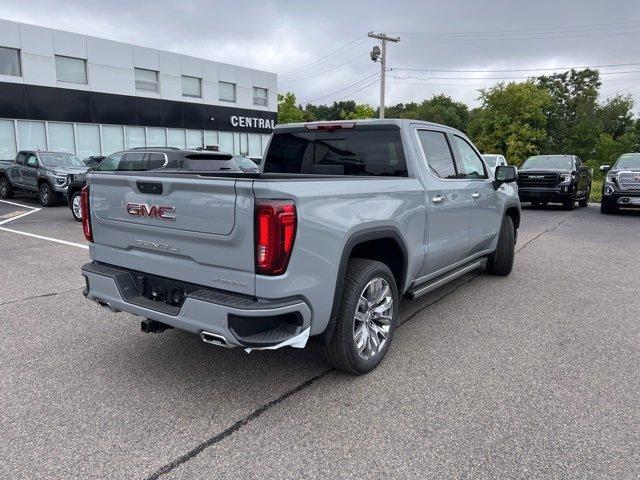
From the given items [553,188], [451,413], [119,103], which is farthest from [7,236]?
[119,103]

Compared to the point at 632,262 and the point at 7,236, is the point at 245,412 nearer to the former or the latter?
the point at 632,262

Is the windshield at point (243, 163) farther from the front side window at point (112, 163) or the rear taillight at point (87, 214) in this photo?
the rear taillight at point (87, 214)

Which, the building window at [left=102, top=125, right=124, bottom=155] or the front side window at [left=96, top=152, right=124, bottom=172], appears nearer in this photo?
the front side window at [left=96, top=152, right=124, bottom=172]

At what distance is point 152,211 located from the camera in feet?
10.1

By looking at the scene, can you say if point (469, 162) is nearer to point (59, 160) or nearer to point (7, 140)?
point (59, 160)

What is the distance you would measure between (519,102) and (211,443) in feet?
166

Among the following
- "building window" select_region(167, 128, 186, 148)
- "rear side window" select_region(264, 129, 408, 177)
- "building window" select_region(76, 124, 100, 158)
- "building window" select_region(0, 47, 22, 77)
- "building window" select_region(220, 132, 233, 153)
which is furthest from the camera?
"building window" select_region(220, 132, 233, 153)

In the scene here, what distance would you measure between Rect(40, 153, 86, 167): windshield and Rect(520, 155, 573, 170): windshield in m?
14.4

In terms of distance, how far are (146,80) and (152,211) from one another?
25.9m

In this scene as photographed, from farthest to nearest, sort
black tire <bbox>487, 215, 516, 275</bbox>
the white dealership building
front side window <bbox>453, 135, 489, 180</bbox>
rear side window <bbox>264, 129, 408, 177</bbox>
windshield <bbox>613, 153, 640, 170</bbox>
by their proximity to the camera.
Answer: the white dealership building → windshield <bbox>613, 153, 640, 170</bbox> → black tire <bbox>487, 215, 516, 275</bbox> → front side window <bbox>453, 135, 489, 180</bbox> → rear side window <bbox>264, 129, 408, 177</bbox>

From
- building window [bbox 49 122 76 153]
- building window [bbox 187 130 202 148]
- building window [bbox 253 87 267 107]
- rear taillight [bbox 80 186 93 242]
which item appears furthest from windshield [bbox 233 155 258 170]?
building window [bbox 253 87 267 107]

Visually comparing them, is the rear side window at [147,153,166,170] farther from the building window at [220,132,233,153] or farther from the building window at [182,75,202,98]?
the building window at [220,132,233,153]

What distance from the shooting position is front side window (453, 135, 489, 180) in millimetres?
5012

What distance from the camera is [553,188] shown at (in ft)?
48.5
